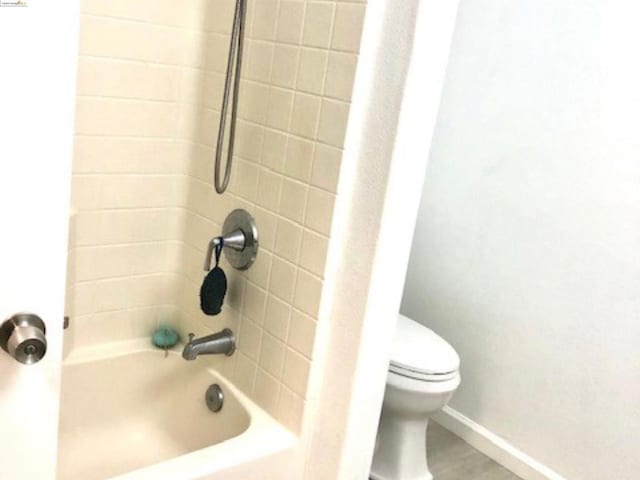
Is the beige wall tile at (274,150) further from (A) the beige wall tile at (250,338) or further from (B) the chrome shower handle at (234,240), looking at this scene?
(A) the beige wall tile at (250,338)

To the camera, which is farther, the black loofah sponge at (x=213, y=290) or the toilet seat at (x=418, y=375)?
the toilet seat at (x=418, y=375)

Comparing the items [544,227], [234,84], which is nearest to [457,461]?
[544,227]

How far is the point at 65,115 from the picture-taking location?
2.86 ft

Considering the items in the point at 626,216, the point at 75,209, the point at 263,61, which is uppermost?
the point at 263,61

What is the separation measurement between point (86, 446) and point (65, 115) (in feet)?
3.89

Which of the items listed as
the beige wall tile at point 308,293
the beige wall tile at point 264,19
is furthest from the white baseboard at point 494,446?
the beige wall tile at point 264,19

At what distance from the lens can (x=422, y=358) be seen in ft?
6.89

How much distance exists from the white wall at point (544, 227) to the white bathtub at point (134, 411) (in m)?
1.16

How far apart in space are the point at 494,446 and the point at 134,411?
1.33 meters

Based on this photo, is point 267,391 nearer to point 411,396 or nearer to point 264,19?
point 411,396

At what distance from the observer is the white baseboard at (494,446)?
2301 millimetres

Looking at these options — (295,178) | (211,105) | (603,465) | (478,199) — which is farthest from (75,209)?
(603,465)

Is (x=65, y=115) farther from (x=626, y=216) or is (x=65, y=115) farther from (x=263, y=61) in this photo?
(x=626, y=216)

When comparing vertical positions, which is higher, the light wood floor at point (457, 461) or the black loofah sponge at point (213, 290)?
the black loofah sponge at point (213, 290)
